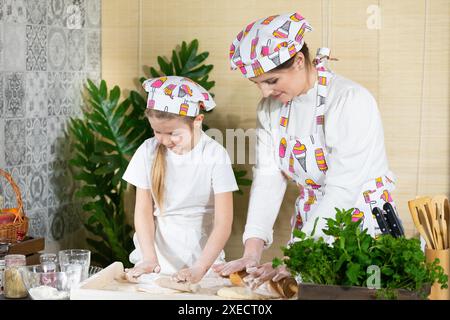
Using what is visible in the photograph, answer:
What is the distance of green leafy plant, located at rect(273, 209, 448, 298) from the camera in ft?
4.47

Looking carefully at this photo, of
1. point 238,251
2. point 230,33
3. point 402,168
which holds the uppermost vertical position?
point 230,33

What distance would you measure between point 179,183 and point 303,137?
21.7 inches

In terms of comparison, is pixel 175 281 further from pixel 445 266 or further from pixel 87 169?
pixel 87 169

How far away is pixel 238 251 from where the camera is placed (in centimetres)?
350

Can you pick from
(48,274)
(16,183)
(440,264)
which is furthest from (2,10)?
(440,264)

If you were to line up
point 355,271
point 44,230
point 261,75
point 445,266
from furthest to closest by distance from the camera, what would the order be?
point 44,230 < point 261,75 < point 445,266 < point 355,271

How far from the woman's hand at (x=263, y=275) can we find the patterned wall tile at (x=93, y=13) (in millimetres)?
2002

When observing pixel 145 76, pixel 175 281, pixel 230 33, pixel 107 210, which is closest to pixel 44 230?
pixel 107 210

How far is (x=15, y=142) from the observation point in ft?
9.45

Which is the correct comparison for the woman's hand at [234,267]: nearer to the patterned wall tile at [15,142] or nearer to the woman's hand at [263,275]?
the woman's hand at [263,275]

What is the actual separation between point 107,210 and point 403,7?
164cm

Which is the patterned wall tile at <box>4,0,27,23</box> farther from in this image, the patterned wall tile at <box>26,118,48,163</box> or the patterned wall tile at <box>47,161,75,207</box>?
the patterned wall tile at <box>47,161,75,207</box>

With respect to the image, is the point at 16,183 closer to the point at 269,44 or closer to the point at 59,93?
the point at 59,93

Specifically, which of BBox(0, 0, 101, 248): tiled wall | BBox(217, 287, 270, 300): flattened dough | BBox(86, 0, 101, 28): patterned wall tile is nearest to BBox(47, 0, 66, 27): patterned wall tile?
BBox(0, 0, 101, 248): tiled wall
